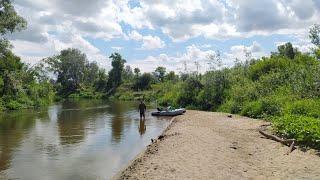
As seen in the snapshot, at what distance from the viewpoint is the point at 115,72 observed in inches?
5153

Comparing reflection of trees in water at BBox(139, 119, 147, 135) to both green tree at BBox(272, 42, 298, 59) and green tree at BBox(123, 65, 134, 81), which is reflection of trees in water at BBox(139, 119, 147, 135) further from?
green tree at BBox(123, 65, 134, 81)

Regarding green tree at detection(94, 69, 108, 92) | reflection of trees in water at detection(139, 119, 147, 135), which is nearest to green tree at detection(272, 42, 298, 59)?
reflection of trees in water at detection(139, 119, 147, 135)

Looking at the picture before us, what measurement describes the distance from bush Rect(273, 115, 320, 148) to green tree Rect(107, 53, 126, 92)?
344 feet

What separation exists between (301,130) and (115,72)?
11240 centimetres

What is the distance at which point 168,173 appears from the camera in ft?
49.3

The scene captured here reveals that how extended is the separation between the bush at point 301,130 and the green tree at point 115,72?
105 meters

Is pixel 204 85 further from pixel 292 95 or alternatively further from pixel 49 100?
pixel 49 100

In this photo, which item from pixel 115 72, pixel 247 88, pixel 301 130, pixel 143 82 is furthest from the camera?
pixel 115 72

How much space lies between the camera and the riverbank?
1483cm

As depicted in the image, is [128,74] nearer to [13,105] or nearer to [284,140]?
[13,105]

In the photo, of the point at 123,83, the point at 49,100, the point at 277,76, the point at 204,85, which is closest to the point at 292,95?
the point at 277,76

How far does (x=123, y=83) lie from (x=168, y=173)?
113985mm

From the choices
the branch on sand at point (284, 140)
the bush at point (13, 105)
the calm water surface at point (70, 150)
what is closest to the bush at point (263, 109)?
the calm water surface at point (70, 150)

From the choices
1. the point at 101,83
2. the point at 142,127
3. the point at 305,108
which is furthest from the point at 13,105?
the point at 101,83
